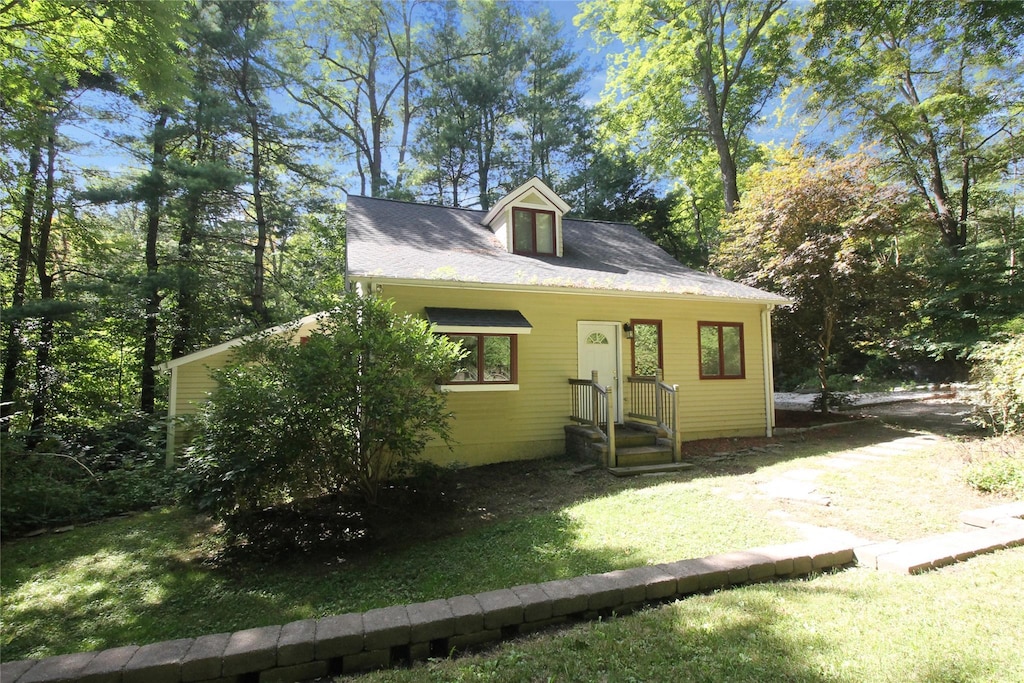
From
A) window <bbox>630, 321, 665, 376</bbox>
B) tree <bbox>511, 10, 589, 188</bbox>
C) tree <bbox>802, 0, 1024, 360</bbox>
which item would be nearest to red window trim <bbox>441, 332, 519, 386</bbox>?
window <bbox>630, 321, 665, 376</bbox>

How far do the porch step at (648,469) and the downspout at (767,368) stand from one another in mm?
3740

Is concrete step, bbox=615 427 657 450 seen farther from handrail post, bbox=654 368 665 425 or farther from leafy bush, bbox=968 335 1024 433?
leafy bush, bbox=968 335 1024 433

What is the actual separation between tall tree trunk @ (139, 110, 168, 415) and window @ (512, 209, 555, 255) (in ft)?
29.4

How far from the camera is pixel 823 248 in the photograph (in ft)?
34.0

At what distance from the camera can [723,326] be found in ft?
33.1

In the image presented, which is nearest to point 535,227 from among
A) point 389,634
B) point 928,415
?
point 389,634

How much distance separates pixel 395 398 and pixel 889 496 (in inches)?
227

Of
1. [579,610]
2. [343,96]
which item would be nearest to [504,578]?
[579,610]

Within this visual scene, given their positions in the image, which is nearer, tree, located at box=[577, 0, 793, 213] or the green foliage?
the green foliage

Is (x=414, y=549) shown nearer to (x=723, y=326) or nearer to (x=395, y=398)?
(x=395, y=398)

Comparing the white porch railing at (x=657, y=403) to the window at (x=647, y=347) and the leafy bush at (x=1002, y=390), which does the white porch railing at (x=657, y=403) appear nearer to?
the window at (x=647, y=347)

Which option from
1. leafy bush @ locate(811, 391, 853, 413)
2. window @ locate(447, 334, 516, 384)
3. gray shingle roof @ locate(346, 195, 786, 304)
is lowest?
leafy bush @ locate(811, 391, 853, 413)

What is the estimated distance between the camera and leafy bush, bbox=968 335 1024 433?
6.70 metres

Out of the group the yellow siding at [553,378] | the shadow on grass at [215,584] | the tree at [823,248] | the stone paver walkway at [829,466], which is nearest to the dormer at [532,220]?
the yellow siding at [553,378]
